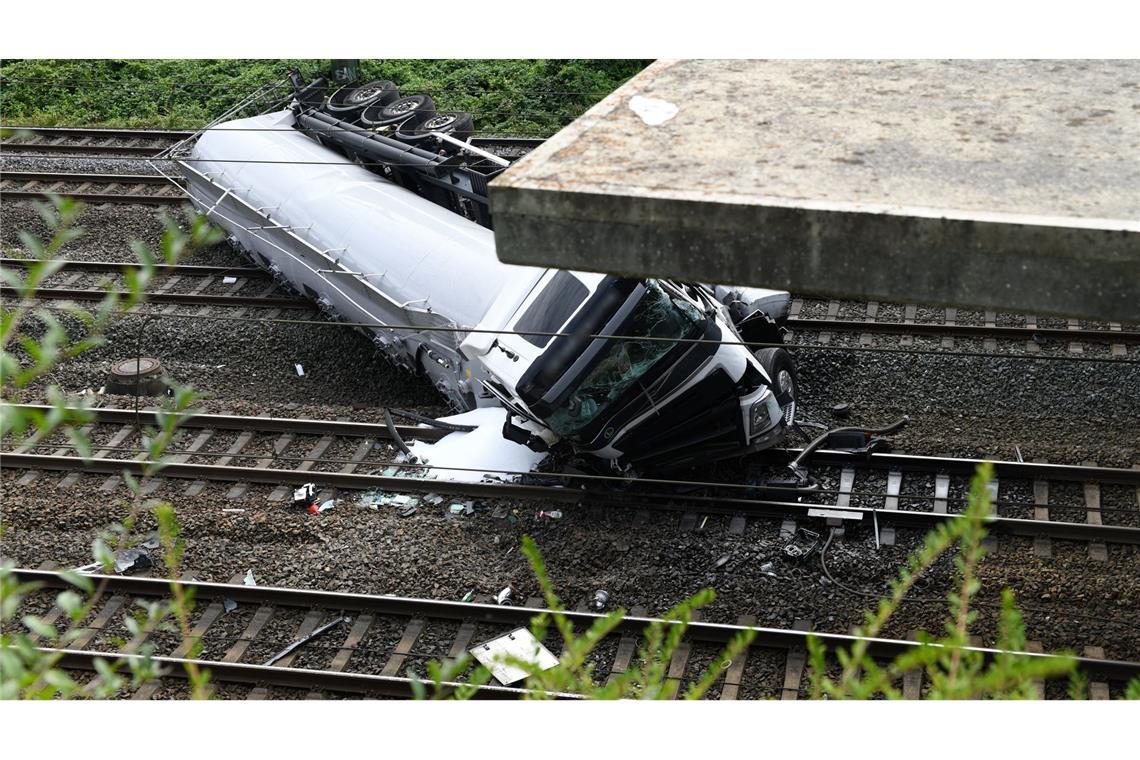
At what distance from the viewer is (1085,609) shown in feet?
30.5

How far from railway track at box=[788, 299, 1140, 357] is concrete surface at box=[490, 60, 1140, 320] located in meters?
5.47

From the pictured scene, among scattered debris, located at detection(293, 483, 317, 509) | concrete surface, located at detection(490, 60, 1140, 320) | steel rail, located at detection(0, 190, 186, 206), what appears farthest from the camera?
steel rail, located at detection(0, 190, 186, 206)

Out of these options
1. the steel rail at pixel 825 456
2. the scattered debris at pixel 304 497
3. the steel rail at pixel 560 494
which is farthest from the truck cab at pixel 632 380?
the scattered debris at pixel 304 497

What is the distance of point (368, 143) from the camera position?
15000 mm

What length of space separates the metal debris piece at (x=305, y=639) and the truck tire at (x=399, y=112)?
801 centimetres

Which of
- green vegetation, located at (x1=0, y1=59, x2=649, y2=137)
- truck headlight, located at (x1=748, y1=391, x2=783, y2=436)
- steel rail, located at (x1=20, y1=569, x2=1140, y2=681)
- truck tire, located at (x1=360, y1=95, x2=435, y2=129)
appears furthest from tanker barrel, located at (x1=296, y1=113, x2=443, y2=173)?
steel rail, located at (x1=20, y1=569, x2=1140, y2=681)

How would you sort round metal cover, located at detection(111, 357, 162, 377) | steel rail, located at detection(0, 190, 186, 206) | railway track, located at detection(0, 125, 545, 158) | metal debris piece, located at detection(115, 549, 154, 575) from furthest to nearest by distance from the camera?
1. railway track, located at detection(0, 125, 545, 158)
2. steel rail, located at detection(0, 190, 186, 206)
3. round metal cover, located at detection(111, 357, 162, 377)
4. metal debris piece, located at detection(115, 549, 154, 575)

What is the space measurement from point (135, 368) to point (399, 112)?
16.8 feet

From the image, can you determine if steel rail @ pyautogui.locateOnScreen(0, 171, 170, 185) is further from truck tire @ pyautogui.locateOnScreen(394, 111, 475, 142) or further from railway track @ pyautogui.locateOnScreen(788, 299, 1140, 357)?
railway track @ pyautogui.locateOnScreen(788, 299, 1140, 357)

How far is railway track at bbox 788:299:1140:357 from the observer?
1282cm

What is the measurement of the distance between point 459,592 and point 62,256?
9.78m

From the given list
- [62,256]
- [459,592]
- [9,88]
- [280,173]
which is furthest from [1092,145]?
[9,88]

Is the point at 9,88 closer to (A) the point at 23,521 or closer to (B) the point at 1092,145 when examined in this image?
(A) the point at 23,521

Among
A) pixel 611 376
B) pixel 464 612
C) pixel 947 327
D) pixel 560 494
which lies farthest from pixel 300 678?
pixel 947 327
